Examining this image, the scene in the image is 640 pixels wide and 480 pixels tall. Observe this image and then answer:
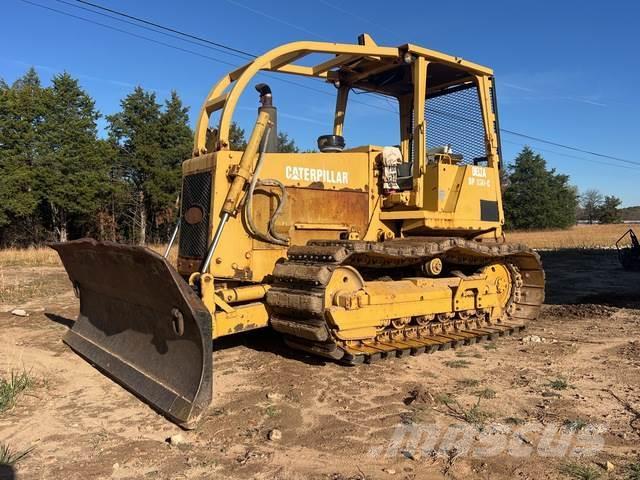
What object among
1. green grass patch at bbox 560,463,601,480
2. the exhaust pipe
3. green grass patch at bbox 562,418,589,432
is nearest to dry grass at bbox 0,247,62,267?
the exhaust pipe

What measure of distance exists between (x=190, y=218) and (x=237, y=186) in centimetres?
80

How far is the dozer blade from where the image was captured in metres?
4.36

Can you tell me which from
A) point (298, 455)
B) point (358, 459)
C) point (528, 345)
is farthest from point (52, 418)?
point (528, 345)

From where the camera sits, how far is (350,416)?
445 centimetres

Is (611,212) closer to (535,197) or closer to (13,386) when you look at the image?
(535,197)

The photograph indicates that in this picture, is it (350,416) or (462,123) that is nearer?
(350,416)

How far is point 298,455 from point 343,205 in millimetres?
3517

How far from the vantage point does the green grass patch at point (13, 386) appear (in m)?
4.64

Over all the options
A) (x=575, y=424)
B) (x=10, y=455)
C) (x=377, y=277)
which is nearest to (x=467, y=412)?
(x=575, y=424)

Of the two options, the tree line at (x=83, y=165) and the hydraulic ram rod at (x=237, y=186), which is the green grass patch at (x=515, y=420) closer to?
the hydraulic ram rod at (x=237, y=186)

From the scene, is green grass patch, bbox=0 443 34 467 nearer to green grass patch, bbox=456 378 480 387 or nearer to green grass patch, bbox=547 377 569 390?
green grass patch, bbox=456 378 480 387

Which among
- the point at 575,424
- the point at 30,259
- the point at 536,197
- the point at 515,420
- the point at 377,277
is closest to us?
the point at 575,424

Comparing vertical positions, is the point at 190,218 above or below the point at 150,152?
below

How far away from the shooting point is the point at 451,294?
692 cm
